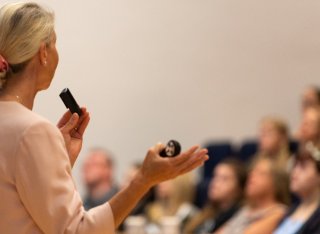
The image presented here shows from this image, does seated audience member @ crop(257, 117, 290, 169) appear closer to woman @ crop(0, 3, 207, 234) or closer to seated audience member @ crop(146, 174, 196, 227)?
seated audience member @ crop(146, 174, 196, 227)

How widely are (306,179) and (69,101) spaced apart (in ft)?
7.00

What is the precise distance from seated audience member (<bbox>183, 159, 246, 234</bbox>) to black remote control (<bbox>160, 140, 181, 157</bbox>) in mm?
2783

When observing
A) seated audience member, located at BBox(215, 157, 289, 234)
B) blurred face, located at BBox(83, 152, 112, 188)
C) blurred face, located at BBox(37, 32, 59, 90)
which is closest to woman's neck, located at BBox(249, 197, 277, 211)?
seated audience member, located at BBox(215, 157, 289, 234)

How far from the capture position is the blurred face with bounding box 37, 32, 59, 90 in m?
1.43

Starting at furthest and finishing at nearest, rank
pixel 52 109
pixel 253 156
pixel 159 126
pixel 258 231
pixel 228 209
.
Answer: pixel 159 126 < pixel 253 156 < pixel 228 209 < pixel 258 231 < pixel 52 109

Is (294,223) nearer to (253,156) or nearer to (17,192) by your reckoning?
(253,156)

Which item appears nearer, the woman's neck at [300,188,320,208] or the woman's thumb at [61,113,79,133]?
the woman's thumb at [61,113,79,133]

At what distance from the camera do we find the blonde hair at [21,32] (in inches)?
54.8

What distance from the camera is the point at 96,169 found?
16.0ft

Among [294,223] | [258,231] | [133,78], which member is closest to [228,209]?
[258,231]

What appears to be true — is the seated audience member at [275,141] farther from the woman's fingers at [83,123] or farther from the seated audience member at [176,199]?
the woman's fingers at [83,123]

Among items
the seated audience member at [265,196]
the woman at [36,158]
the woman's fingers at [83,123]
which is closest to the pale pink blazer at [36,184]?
the woman at [36,158]

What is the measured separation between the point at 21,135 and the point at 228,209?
10.1 feet

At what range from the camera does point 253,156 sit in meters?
5.31
